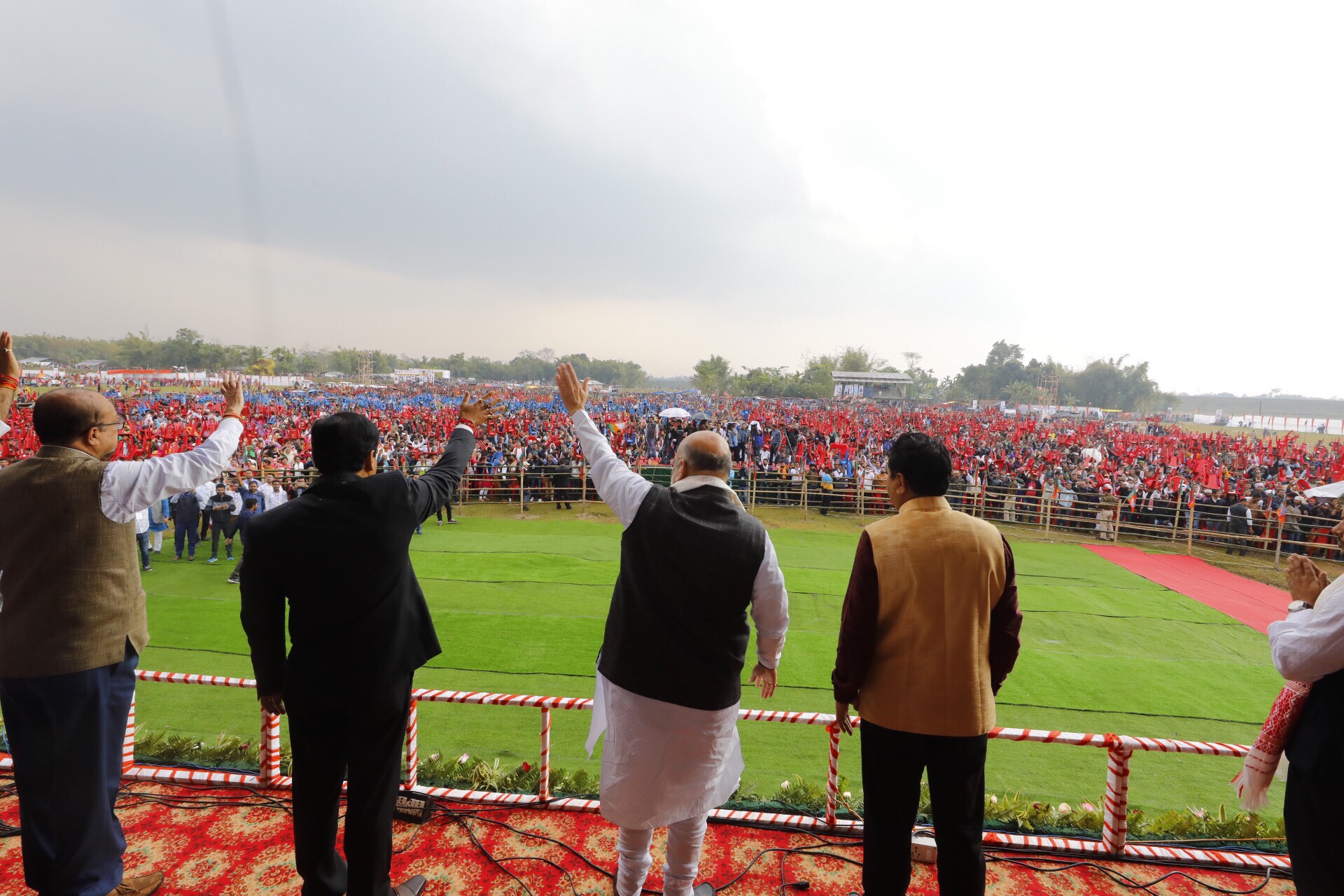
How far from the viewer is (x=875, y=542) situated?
7.30 feet

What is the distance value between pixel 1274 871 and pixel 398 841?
409cm

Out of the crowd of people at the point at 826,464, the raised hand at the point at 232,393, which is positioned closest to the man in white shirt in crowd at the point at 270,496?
the crowd of people at the point at 826,464

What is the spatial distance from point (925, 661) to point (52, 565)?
293 cm

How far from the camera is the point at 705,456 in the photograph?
221 centimetres

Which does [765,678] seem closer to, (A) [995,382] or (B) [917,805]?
(B) [917,805]

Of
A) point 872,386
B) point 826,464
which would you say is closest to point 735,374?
point 872,386

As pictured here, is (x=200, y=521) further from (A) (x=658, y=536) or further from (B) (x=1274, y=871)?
(B) (x=1274, y=871)

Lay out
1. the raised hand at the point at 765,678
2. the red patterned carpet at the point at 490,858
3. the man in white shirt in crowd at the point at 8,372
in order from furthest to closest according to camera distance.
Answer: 1. the red patterned carpet at the point at 490,858
2. the man in white shirt in crowd at the point at 8,372
3. the raised hand at the point at 765,678

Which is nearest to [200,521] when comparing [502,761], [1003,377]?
[502,761]

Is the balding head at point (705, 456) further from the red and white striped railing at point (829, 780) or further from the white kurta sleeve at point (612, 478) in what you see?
the red and white striped railing at point (829, 780)

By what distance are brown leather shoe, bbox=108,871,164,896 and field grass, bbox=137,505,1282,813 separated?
6.55 ft

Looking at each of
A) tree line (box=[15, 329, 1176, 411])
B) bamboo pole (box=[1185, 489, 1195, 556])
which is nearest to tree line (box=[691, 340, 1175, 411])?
tree line (box=[15, 329, 1176, 411])

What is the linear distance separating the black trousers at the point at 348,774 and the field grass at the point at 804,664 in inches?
90.6

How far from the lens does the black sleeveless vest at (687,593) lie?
2.09m
